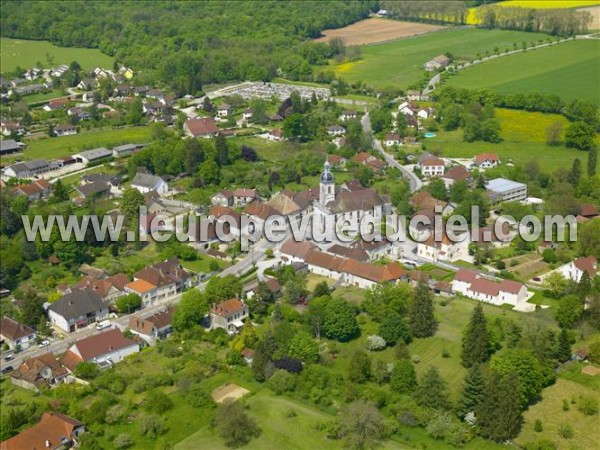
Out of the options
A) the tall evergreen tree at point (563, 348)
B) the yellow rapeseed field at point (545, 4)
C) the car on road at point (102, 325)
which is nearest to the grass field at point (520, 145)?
the tall evergreen tree at point (563, 348)

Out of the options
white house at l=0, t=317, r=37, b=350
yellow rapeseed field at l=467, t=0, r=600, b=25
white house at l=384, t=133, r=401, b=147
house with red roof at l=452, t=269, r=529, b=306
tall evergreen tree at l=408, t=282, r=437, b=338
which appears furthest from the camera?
yellow rapeseed field at l=467, t=0, r=600, b=25

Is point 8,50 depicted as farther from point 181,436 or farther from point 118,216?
point 181,436

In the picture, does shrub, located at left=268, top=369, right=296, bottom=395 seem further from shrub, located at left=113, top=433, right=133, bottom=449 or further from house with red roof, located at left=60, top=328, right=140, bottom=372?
house with red roof, located at left=60, top=328, right=140, bottom=372

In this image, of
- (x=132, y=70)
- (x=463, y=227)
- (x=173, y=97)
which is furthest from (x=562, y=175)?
(x=132, y=70)

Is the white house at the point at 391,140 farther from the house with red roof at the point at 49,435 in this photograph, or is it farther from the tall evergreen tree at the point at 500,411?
the house with red roof at the point at 49,435

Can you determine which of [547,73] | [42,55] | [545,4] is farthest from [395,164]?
[545,4]

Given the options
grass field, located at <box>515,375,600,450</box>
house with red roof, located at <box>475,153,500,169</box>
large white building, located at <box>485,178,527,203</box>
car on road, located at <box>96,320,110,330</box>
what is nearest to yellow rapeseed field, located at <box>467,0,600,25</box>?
house with red roof, located at <box>475,153,500,169</box>
